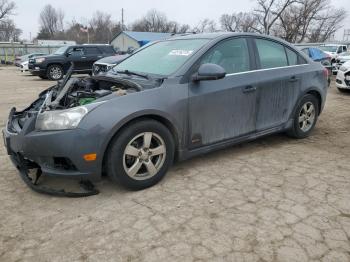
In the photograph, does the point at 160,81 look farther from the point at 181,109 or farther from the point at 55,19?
the point at 55,19

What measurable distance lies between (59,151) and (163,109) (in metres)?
1.07

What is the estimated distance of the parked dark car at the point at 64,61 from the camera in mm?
15828

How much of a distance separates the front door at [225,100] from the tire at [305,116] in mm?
1016

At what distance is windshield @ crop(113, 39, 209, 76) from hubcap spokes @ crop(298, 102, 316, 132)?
79.0 inches

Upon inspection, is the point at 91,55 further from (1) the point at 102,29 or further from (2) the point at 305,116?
(1) the point at 102,29

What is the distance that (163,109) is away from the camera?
10.9 feet

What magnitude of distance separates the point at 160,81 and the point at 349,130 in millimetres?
3857

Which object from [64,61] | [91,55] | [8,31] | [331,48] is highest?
[8,31]

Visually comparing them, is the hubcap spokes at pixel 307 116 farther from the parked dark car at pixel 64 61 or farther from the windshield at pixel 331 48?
the windshield at pixel 331 48

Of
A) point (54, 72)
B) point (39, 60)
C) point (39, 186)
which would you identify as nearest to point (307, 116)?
point (39, 186)

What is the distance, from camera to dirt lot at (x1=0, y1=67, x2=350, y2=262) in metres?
2.44

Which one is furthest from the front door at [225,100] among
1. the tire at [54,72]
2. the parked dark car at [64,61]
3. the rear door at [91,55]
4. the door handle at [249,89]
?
the tire at [54,72]

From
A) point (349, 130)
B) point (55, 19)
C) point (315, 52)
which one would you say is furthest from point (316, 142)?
point (55, 19)

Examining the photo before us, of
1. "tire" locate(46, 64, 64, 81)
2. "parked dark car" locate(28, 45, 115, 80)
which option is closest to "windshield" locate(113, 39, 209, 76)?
"parked dark car" locate(28, 45, 115, 80)
